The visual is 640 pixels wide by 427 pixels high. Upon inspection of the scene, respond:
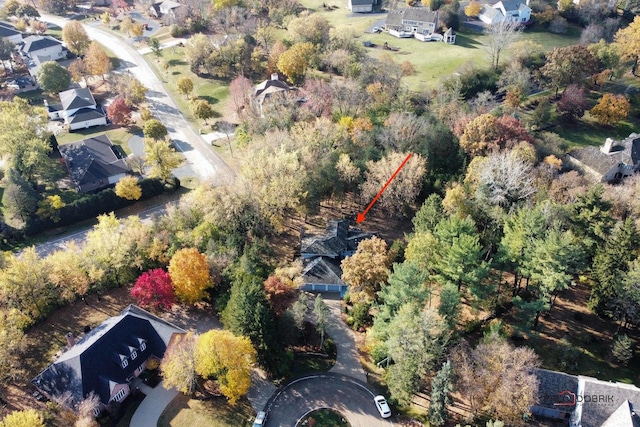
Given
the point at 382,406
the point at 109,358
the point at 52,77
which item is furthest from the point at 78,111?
the point at 382,406

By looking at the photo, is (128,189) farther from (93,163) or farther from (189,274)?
(189,274)

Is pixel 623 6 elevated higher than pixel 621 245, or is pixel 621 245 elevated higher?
pixel 623 6

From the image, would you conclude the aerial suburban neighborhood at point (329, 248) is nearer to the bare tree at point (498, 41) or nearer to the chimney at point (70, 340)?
the bare tree at point (498, 41)

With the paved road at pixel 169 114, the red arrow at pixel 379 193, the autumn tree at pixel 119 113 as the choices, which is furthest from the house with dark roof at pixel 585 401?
the autumn tree at pixel 119 113

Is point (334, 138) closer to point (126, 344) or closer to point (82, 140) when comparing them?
point (126, 344)

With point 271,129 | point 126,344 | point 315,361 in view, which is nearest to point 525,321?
point 315,361

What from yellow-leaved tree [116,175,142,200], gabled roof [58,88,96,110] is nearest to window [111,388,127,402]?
yellow-leaved tree [116,175,142,200]
